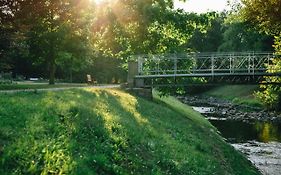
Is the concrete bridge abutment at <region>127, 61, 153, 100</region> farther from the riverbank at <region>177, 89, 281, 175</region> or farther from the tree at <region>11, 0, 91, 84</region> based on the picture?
the riverbank at <region>177, 89, 281, 175</region>

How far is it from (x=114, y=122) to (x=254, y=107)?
47912mm

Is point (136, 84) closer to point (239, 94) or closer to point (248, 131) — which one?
point (248, 131)

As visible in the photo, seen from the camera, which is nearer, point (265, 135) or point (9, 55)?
point (9, 55)

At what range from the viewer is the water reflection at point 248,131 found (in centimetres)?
3431

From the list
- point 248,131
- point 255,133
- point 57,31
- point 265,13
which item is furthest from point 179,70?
point 57,31

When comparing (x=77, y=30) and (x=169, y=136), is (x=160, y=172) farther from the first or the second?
(x=77, y=30)

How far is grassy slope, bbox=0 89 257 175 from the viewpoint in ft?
35.6

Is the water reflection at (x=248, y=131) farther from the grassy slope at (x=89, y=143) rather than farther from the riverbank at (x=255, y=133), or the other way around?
the grassy slope at (x=89, y=143)

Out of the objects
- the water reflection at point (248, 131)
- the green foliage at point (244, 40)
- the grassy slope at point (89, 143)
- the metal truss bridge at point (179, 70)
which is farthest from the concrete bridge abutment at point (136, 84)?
the green foliage at point (244, 40)

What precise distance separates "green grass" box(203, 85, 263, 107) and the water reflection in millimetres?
19469

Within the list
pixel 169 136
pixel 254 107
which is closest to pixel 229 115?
pixel 254 107

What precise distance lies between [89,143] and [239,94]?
67.7m

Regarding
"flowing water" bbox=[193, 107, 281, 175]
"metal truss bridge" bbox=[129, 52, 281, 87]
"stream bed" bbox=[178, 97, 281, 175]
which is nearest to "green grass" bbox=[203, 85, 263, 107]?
"stream bed" bbox=[178, 97, 281, 175]

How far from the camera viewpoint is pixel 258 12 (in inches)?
1219
